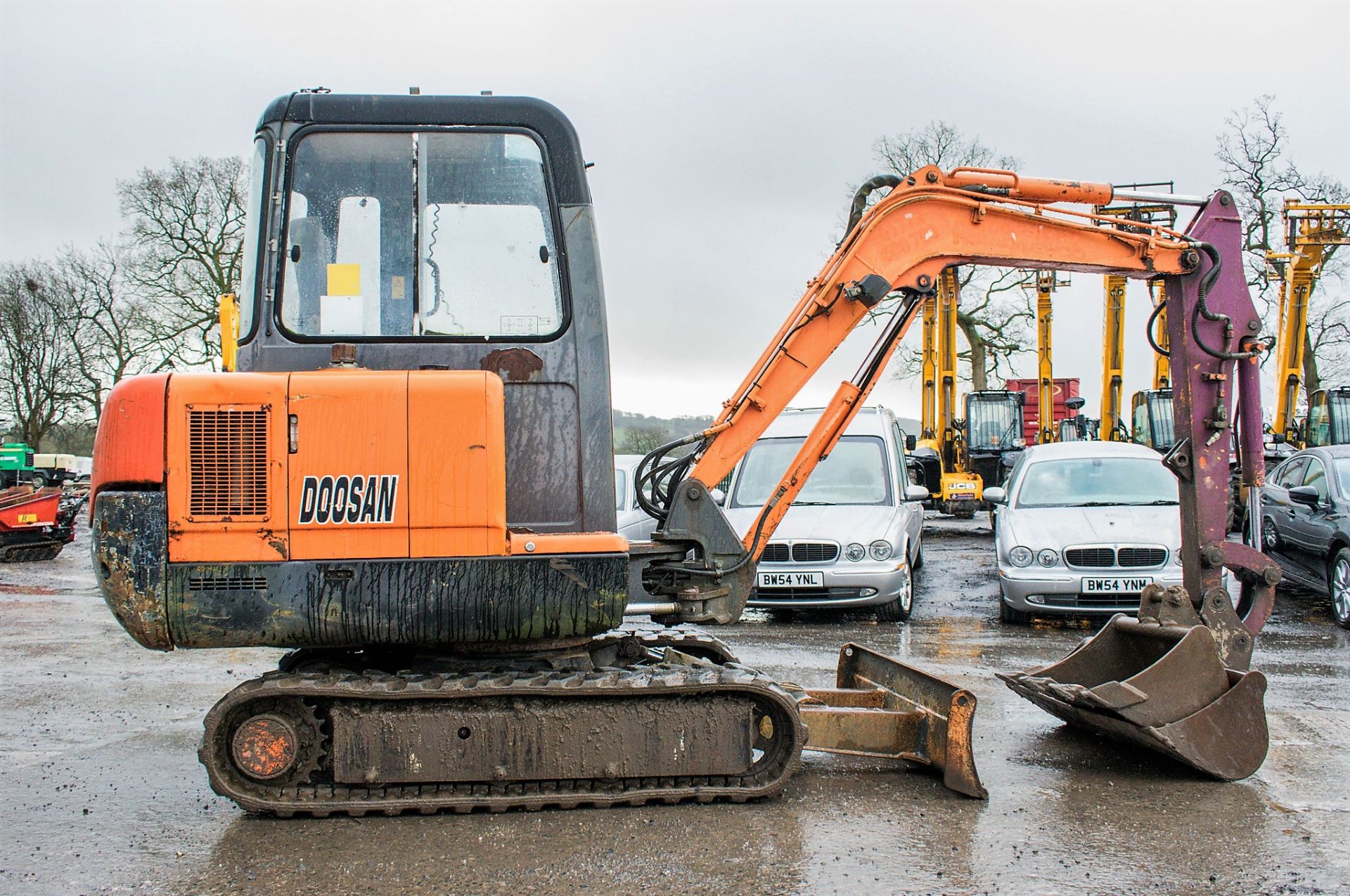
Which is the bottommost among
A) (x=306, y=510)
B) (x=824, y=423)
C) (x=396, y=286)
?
(x=306, y=510)

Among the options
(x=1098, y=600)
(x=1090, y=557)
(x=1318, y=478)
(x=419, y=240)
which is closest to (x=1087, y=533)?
(x=1090, y=557)

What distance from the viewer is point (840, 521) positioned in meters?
11.3

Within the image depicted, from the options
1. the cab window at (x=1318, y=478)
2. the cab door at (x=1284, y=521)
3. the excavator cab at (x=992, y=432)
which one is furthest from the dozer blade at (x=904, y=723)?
the excavator cab at (x=992, y=432)

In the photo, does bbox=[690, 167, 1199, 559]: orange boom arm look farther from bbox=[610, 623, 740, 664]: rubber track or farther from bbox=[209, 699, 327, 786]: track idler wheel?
bbox=[209, 699, 327, 786]: track idler wheel

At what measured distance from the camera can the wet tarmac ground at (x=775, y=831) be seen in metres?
4.22

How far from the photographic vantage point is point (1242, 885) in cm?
414

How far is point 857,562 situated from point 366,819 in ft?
22.3

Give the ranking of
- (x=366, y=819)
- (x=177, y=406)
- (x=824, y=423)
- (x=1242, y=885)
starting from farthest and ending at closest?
(x=824, y=423)
(x=366, y=819)
(x=177, y=406)
(x=1242, y=885)

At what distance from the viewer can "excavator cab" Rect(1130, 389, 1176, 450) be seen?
26.2 metres

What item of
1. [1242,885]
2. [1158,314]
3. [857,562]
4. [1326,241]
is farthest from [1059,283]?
[1242,885]

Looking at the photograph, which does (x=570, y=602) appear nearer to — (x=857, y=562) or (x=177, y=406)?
(x=177, y=406)

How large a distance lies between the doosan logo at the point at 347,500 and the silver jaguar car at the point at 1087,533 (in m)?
6.91

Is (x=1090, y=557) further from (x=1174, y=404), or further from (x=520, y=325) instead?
(x=520, y=325)

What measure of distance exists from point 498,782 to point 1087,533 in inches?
276
